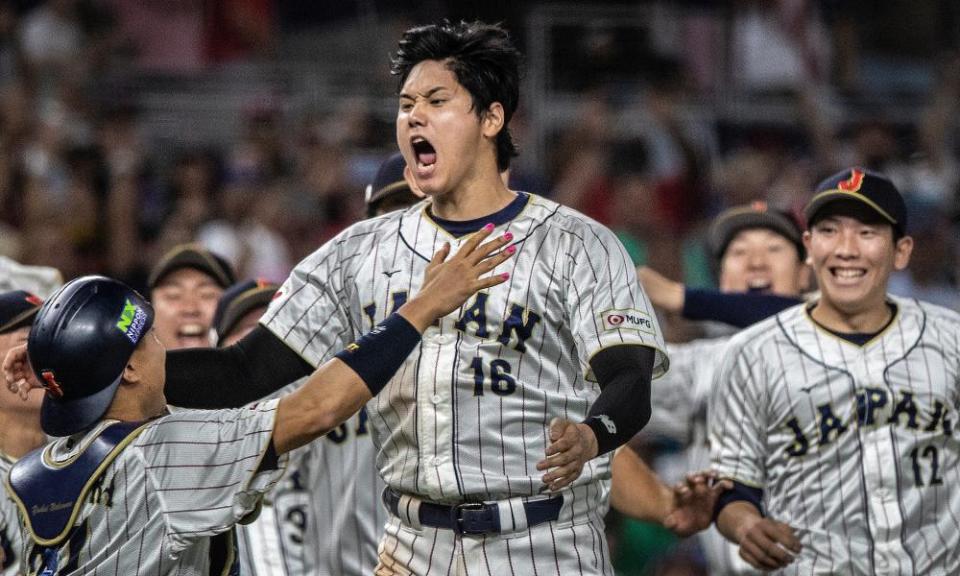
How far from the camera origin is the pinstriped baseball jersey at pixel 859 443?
14.7 feet

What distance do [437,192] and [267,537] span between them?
2.03m

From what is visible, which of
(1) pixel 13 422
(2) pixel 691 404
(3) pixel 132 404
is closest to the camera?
(3) pixel 132 404

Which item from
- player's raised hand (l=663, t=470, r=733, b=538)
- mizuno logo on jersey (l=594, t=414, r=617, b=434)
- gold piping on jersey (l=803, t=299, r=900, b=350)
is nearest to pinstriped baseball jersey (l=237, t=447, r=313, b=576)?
player's raised hand (l=663, t=470, r=733, b=538)

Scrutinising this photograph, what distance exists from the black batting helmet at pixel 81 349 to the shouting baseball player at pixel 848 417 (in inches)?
82.6

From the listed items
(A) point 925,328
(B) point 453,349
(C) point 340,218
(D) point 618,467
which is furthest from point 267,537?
(C) point 340,218

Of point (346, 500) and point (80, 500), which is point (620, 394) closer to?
point (80, 500)

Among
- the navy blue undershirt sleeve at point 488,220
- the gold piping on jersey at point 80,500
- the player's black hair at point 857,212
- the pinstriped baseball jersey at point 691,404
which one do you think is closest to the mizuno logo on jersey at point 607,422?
the navy blue undershirt sleeve at point 488,220

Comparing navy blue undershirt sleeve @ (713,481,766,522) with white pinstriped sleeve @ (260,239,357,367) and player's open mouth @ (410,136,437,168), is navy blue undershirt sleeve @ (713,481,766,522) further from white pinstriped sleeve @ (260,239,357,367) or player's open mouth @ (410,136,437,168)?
player's open mouth @ (410,136,437,168)

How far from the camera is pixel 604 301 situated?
3.54 meters

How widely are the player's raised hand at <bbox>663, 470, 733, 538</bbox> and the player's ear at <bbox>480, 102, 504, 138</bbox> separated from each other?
4.56 ft

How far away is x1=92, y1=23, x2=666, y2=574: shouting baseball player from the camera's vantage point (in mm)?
3545

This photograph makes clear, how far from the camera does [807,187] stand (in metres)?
10.1

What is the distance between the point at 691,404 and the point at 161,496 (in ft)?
10.9

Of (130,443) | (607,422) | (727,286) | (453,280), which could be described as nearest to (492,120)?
(453,280)
